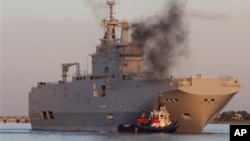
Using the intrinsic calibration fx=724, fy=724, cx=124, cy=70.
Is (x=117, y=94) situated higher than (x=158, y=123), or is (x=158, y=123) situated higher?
(x=117, y=94)

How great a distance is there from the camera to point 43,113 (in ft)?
251

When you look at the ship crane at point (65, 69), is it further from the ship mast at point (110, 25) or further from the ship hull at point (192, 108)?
the ship hull at point (192, 108)

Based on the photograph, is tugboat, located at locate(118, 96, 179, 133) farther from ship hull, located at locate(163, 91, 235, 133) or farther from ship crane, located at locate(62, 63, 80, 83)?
ship crane, located at locate(62, 63, 80, 83)

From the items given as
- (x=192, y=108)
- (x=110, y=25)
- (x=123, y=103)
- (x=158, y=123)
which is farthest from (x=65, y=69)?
(x=192, y=108)

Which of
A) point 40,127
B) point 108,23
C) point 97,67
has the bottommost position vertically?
point 40,127

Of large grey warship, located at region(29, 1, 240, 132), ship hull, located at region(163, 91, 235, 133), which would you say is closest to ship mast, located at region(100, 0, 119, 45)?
large grey warship, located at region(29, 1, 240, 132)

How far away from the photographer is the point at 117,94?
63.0 metres

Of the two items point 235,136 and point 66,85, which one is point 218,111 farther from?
point 235,136

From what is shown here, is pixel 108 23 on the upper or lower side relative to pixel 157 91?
upper

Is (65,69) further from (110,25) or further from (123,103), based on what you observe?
(123,103)

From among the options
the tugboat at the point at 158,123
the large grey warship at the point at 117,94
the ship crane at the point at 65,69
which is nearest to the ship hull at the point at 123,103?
the large grey warship at the point at 117,94

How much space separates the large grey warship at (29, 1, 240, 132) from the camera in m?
58.2

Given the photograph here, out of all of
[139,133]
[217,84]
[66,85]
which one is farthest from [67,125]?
[217,84]

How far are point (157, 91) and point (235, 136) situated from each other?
4455 cm
